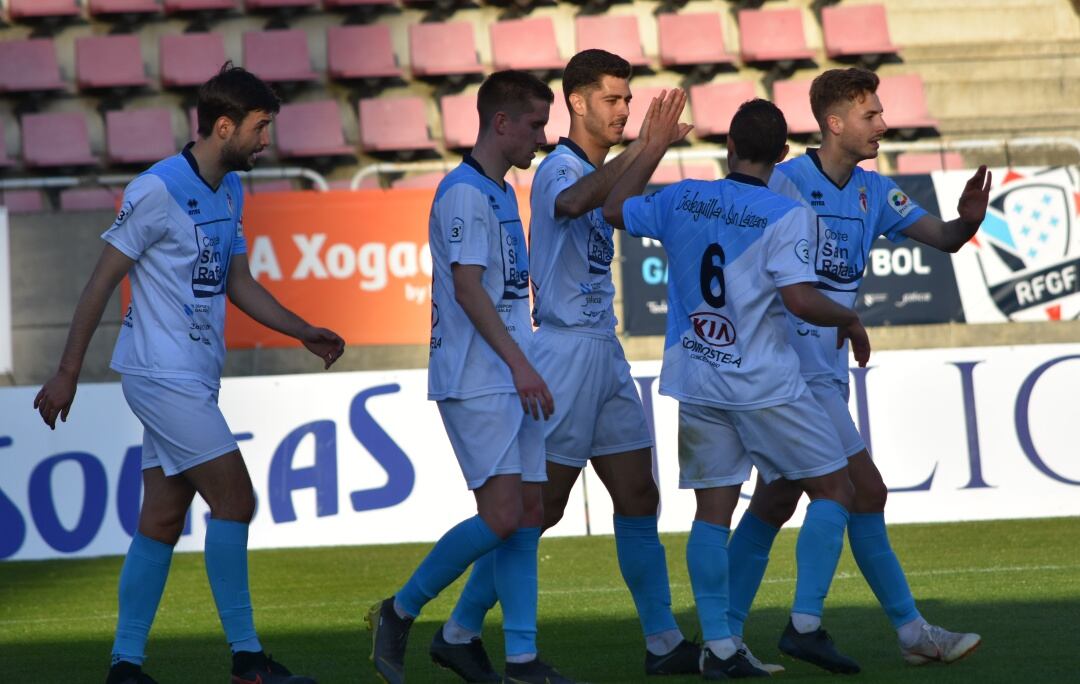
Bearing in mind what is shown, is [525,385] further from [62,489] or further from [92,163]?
[92,163]

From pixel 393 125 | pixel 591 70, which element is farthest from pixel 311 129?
pixel 591 70

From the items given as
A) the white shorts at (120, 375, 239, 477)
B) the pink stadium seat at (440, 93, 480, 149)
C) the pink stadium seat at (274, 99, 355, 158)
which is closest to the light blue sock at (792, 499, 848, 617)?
the white shorts at (120, 375, 239, 477)

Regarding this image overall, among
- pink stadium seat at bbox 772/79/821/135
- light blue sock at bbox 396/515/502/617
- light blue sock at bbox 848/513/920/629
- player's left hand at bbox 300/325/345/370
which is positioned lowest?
light blue sock at bbox 848/513/920/629

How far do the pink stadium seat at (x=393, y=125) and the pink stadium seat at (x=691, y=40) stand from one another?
8.76 feet

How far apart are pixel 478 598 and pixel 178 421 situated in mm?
1206

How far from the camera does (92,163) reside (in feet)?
52.2

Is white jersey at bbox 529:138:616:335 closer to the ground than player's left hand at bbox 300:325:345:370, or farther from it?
farther from it

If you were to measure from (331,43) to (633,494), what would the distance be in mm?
11819

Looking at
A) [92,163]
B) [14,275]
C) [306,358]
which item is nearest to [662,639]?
[306,358]

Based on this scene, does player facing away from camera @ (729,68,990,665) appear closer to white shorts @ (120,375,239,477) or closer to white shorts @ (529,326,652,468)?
white shorts @ (529,326,652,468)

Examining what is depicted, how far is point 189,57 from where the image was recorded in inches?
640

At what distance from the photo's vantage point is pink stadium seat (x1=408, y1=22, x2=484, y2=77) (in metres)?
16.3

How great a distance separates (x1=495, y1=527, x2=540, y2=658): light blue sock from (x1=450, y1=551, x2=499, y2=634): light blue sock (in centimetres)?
34

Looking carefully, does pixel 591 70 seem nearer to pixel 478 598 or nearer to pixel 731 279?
pixel 731 279
